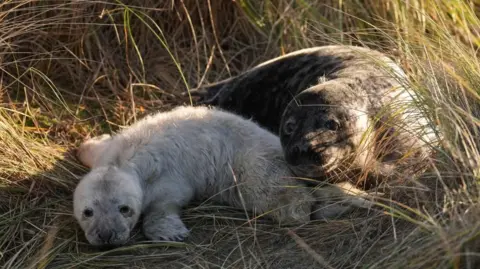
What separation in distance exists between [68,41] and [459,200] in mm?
3608

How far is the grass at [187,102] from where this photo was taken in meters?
3.77

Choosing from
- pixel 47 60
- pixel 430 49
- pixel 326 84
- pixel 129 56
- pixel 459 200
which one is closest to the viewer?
pixel 459 200

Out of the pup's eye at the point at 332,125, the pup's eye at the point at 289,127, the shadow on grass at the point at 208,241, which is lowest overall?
the shadow on grass at the point at 208,241

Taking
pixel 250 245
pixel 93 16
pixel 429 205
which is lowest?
pixel 250 245

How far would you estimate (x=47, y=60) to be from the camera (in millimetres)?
6102

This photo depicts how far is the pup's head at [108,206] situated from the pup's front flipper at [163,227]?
3.0 inches

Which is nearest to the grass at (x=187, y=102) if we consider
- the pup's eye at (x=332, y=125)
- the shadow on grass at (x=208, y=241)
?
the shadow on grass at (x=208, y=241)

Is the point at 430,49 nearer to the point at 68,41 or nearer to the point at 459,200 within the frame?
the point at 459,200

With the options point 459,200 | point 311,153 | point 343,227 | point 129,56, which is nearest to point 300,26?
point 129,56

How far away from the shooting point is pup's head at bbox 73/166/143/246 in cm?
418

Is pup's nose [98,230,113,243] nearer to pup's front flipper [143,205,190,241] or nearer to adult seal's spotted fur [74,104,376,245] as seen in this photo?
adult seal's spotted fur [74,104,376,245]

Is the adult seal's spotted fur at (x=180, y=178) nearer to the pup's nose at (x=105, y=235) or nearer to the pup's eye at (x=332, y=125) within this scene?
the pup's nose at (x=105, y=235)

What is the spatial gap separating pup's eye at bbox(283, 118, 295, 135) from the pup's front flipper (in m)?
0.79

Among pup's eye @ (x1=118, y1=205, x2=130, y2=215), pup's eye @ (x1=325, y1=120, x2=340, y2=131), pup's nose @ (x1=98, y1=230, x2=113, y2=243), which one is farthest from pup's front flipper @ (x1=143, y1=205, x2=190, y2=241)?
pup's eye @ (x1=325, y1=120, x2=340, y2=131)
